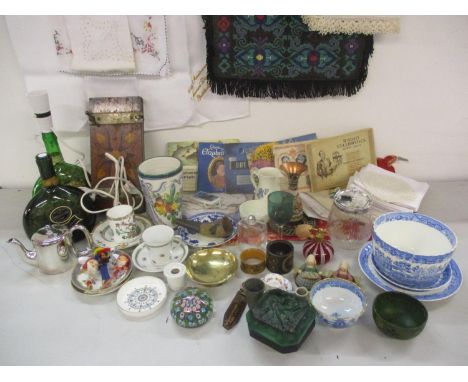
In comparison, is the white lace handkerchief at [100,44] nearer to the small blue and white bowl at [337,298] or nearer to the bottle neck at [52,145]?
the bottle neck at [52,145]

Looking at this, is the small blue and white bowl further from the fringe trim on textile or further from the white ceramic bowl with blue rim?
the fringe trim on textile

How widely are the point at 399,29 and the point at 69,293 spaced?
3.37 feet

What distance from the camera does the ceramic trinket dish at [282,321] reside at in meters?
0.78

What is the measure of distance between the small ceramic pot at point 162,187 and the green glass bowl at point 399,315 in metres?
0.55

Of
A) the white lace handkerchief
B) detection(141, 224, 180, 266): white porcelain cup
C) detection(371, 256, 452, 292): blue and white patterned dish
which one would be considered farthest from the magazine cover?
the white lace handkerchief

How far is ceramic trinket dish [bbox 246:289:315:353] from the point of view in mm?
779

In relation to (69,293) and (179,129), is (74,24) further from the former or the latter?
(69,293)

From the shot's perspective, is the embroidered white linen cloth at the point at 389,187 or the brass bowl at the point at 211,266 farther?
the embroidered white linen cloth at the point at 389,187

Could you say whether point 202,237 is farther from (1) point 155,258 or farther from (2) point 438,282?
(2) point 438,282

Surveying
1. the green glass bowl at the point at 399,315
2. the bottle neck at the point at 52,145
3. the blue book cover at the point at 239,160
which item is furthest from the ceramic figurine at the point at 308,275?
the bottle neck at the point at 52,145

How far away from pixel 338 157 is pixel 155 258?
1.97ft

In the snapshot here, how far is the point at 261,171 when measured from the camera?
1.11 m

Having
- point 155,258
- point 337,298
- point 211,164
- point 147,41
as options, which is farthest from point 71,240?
point 337,298

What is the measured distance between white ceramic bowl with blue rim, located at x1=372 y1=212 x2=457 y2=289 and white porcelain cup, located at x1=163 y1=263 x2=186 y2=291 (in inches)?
17.2
